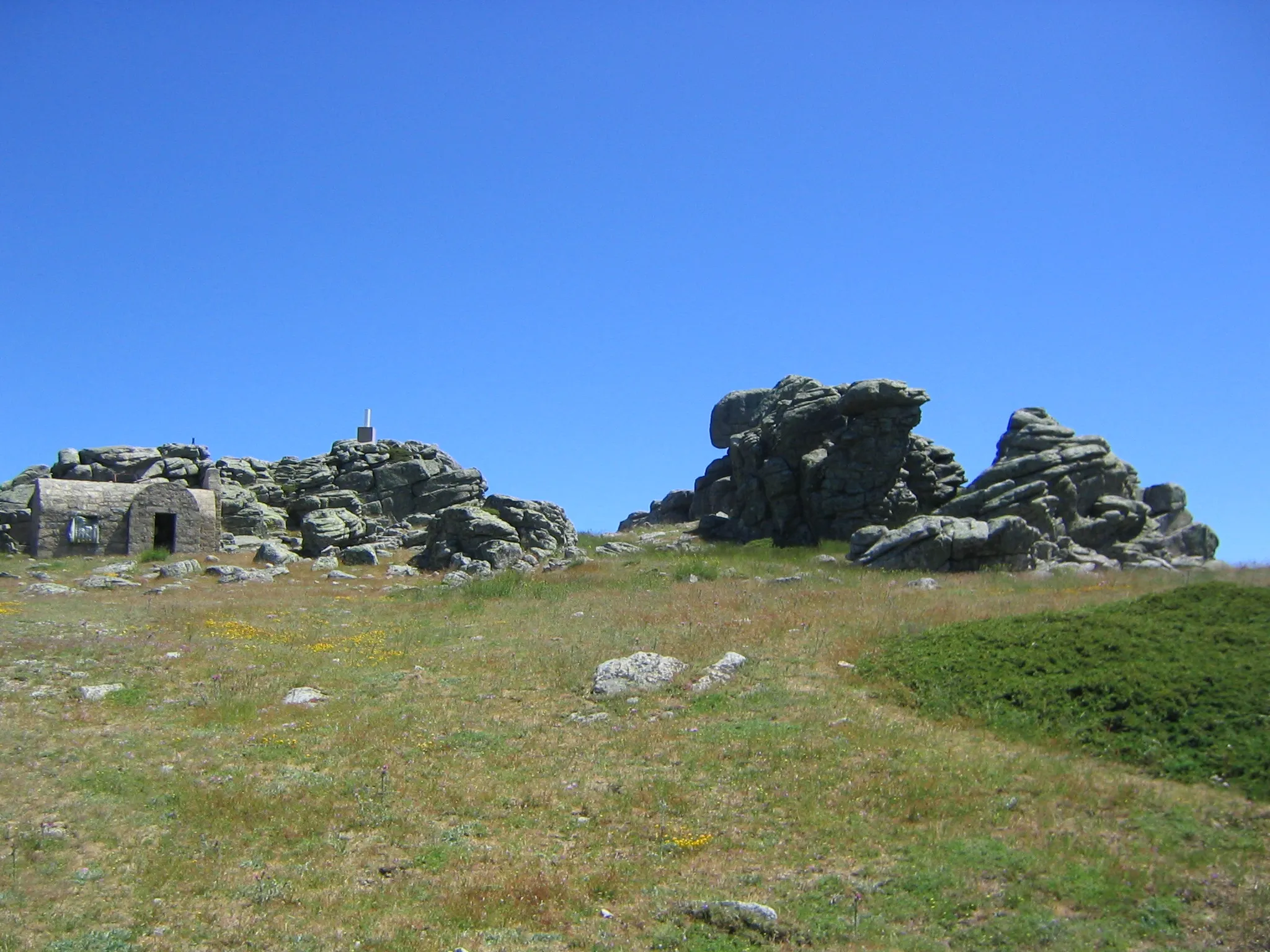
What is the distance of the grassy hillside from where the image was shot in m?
10.4

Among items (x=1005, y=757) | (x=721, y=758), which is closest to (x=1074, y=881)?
(x=1005, y=757)

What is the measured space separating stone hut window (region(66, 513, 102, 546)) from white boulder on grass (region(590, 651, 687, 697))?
104 ft

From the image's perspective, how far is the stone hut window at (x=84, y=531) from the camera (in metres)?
43.2

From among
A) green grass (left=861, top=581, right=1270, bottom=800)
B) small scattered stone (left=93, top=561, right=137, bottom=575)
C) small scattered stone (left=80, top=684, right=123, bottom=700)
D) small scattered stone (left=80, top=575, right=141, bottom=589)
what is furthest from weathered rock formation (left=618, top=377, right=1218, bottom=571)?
small scattered stone (left=80, top=684, right=123, bottom=700)

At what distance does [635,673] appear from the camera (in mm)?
19578

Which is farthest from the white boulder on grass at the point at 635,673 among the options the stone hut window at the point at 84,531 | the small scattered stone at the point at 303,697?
the stone hut window at the point at 84,531

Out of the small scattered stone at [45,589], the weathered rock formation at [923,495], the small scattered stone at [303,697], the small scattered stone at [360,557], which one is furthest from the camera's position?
the small scattered stone at [360,557]

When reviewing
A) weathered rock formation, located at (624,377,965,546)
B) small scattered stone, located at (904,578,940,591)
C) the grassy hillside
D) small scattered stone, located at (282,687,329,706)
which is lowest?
the grassy hillside

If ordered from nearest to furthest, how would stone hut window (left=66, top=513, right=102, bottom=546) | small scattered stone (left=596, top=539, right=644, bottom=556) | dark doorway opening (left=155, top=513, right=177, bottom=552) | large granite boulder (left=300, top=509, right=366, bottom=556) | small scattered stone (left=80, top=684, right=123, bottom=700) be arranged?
small scattered stone (left=80, top=684, right=123, bottom=700) → stone hut window (left=66, top=513, right=102, bottom=546) → dark doorway opening (left=155, top=513, right=177, bottom=552) → small scattered stone (left=596, top=539, right=644, bottom=556) → large granite boulder (left=300, top=509, right=366, bottom=556)

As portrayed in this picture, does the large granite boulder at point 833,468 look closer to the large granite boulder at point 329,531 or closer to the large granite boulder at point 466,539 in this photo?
the large granite boulder at point 466,539

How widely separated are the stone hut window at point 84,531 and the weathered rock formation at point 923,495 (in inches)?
1232

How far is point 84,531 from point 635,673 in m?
33.0

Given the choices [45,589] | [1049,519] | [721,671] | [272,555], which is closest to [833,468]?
[1049,519]

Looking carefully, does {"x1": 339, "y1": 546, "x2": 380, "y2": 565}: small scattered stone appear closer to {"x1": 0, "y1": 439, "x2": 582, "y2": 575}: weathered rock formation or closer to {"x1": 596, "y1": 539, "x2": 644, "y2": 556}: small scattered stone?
{"x1": 0, "y1": 439, "x2": 582, "y2": 575}: weathered rock formation
